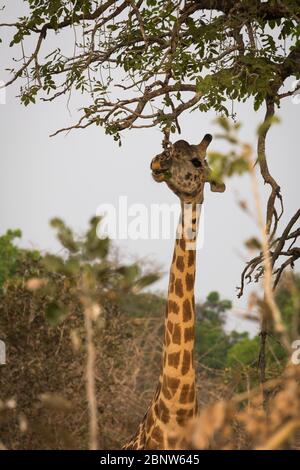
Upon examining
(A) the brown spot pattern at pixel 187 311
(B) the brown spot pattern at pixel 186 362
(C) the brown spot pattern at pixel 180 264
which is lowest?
(B) the brown spot pattern at pixel 186 362

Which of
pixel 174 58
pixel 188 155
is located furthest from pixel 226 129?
pixel 174 58

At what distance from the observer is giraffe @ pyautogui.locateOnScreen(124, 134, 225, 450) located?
7348 mm

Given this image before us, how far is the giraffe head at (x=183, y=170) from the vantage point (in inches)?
297

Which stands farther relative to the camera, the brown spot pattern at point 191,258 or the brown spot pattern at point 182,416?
the brown spot pattern at point 191,258

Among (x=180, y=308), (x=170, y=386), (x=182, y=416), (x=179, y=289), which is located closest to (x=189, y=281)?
(x=179, y=289)

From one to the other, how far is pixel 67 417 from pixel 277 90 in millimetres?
4636

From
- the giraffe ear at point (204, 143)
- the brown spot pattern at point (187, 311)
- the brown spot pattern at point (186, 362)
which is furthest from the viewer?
the giraffe ear at point (204, 143)

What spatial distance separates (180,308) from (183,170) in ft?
3.59

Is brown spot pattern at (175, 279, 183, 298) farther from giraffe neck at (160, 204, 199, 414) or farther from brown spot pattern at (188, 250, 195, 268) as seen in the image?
brown spot pattern at (188, 250, 195, 268)

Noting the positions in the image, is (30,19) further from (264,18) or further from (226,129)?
(226,129)

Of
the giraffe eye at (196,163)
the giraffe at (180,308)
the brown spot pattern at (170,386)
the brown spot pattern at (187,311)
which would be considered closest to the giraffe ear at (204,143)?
the giraffe at (180,308)

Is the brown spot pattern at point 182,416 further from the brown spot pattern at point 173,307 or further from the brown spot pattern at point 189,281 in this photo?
the brown spot pattern at point 189,281

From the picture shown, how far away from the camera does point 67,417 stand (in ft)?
38.0

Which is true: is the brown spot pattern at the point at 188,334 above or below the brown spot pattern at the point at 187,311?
below
